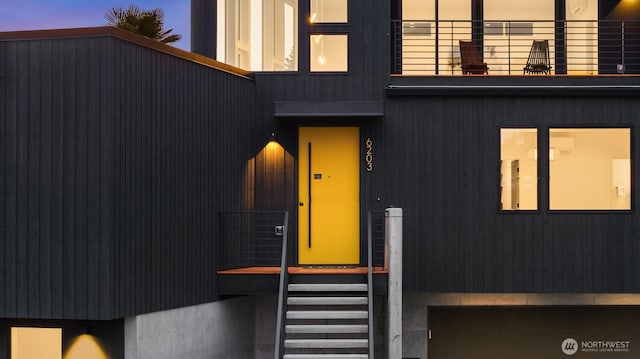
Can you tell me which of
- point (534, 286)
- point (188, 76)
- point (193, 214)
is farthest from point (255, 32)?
point (534, 286)

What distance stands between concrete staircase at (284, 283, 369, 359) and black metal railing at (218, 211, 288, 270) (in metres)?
1.06

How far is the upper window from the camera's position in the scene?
12.7 metres

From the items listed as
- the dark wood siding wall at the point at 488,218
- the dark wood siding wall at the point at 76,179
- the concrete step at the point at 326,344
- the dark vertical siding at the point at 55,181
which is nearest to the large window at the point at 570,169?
the dark wood siding wall at the point at 488,218

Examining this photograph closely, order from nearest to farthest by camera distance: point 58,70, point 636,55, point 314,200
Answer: point 58,70 → point 314,200 → point 636,55

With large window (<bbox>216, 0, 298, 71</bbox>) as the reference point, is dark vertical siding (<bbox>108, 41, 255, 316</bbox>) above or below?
below

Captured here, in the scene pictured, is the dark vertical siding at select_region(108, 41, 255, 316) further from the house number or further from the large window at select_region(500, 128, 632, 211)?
the large window at select_region(500, 128, 632, 211)

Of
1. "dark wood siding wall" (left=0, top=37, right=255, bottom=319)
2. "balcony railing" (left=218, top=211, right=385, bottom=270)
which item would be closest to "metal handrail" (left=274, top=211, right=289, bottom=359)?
"balcony railing" (left=218, top=211, right=385, bottom=270)

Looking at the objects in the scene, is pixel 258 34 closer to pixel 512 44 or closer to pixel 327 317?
pixel 512 44

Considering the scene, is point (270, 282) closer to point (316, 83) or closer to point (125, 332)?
point (125, 332)

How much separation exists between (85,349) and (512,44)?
9471 mm

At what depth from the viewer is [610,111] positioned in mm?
12117

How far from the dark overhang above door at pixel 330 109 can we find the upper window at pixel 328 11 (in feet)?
4.69

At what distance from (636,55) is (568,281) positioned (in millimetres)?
4945

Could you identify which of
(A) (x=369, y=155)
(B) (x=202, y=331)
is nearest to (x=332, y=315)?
(B) (x=202, y=331)
